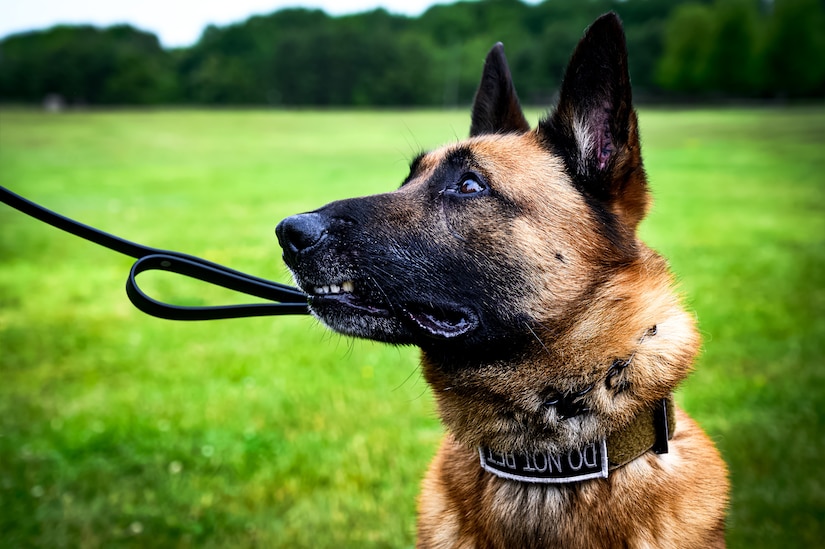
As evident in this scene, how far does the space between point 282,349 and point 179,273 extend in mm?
4170

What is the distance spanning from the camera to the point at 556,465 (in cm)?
218

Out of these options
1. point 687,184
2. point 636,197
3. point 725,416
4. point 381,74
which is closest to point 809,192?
point 687,184

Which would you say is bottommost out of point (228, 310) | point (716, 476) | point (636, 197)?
point (716, 476)

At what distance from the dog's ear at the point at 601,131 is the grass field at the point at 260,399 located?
462mm

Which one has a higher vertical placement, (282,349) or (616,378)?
(616,378)

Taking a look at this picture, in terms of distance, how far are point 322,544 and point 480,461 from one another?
1.61 meters

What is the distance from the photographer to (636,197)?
2.47 meters

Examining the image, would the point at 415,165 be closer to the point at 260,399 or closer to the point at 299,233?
the point at 299,233

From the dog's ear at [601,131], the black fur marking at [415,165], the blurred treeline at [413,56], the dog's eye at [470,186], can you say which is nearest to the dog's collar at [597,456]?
the dog's ear at [601,131]

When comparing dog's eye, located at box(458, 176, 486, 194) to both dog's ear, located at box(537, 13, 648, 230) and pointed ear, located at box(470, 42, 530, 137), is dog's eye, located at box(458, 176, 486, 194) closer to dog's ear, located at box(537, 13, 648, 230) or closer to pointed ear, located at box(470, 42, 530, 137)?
dog's ear, located at box(537, 13, 648, 230)

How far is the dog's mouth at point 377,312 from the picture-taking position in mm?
2318

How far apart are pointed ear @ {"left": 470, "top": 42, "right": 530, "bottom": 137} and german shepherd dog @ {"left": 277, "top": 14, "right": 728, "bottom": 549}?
1.60 ft

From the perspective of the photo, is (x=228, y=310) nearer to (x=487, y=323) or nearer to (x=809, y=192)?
(x=487, y=323)

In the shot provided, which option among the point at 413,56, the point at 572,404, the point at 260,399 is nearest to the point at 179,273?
the point at 572,404
